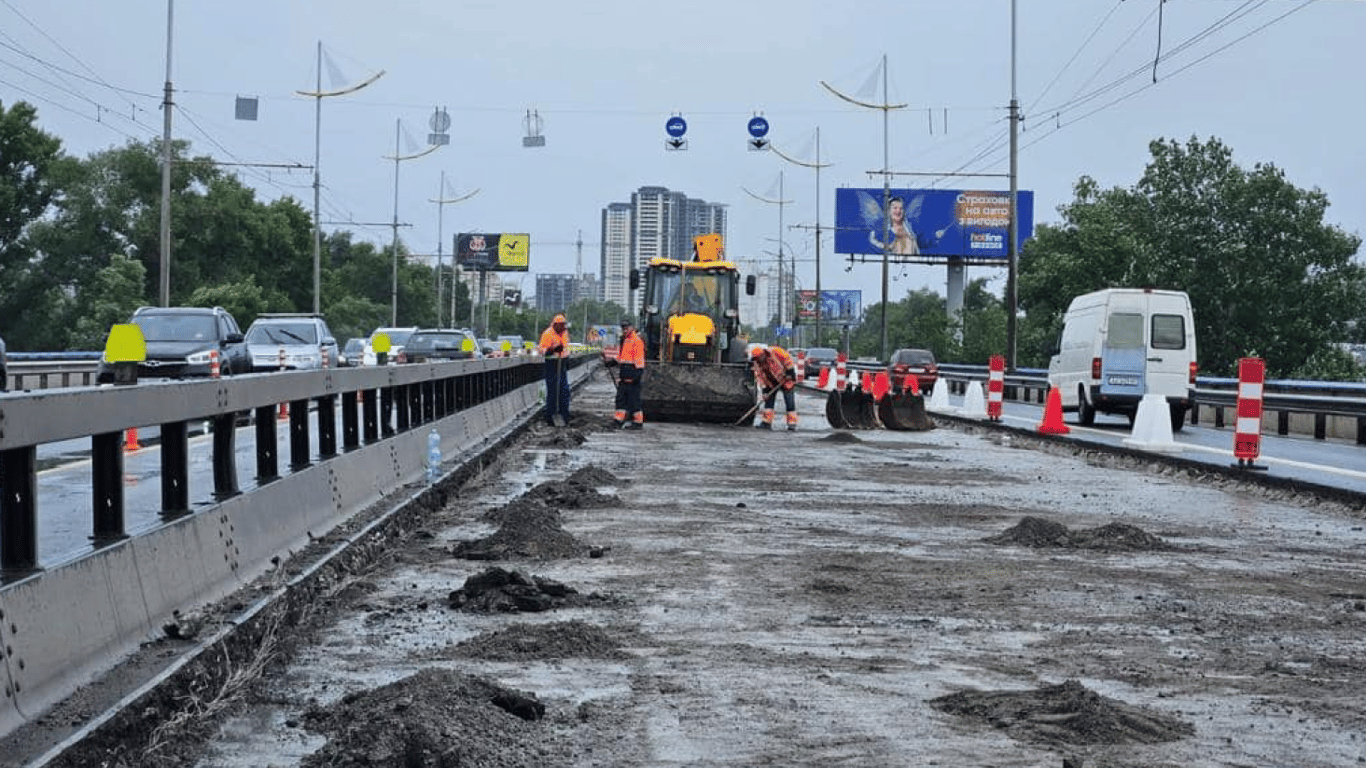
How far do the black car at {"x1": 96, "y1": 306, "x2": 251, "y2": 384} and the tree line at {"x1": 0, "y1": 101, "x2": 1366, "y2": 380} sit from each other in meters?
48.8

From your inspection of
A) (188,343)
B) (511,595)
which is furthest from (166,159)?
(511,595)

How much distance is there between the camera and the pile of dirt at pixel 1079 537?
12734 mm

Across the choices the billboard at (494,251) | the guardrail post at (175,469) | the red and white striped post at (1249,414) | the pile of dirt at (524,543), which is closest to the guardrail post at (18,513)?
the guardrail post at (175,469)

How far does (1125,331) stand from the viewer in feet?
110

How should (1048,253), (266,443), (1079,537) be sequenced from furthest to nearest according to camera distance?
(1048,253)
(1079,537)
(266,443)

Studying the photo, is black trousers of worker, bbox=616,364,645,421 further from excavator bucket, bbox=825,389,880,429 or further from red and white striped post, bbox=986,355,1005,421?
red and white striped post, bbox=986,355,1005,421

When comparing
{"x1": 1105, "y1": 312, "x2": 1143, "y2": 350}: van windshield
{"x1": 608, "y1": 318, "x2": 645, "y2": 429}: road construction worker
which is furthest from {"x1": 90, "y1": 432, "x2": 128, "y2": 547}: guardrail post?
{"x1": 1105, "y1": 312, "x2": 1143, "y2": 350}: van windshield

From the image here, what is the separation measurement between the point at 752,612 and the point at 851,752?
3213mm

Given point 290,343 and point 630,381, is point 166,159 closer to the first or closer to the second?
point 290,343

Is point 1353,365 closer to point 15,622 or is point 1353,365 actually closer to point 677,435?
point 677,435

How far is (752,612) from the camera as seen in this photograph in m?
9.16

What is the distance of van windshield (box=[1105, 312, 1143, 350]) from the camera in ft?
110

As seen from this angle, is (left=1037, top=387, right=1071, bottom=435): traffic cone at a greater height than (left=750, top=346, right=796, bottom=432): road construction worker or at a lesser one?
lesser

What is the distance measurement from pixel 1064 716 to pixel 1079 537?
6.74m
